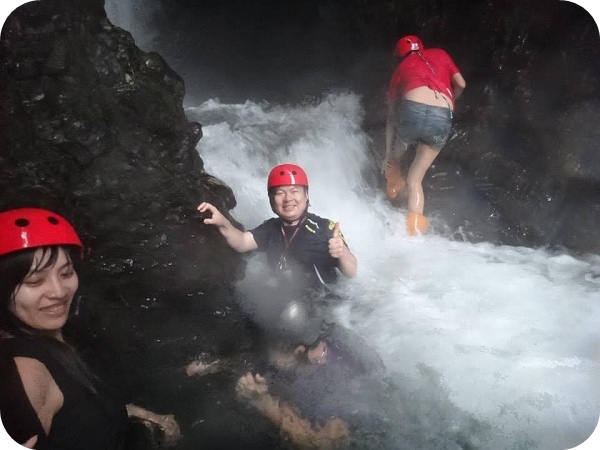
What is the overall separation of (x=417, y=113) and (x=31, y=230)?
3.11 feet

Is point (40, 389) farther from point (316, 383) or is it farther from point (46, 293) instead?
point (316, 383)

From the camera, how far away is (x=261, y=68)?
3.94 ft

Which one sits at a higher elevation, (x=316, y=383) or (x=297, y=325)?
(x=297, y=325)

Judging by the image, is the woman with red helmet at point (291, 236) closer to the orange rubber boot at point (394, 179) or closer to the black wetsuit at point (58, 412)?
the orange rubber boot at point (394, 179)

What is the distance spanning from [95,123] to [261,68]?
0.43 meters

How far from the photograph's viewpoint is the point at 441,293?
46.9 inches

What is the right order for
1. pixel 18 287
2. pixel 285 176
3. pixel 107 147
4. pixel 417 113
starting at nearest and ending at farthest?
pixel 18 287, pixel 107 147, pixel 285 176, pixel 417 113

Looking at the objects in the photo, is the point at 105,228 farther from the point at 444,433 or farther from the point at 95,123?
the point at 444,433

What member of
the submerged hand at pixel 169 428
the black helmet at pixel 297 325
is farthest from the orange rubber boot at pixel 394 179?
the submerged hand at pixel 169 428

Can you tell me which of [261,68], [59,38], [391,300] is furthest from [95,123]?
[391,300]

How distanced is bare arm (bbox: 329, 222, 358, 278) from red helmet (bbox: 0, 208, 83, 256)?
1.90 ft

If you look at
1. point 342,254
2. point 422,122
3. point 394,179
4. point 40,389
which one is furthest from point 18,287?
point 422,122

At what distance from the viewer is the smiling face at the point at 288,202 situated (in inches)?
45.1

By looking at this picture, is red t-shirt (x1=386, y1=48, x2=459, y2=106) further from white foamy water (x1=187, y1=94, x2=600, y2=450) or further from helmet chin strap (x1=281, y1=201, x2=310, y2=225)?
helmet chin strap (x1=281, y1=201, x2=310, y2=225)
